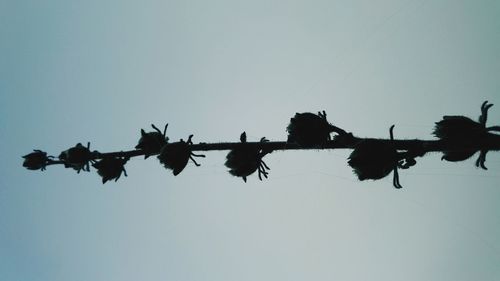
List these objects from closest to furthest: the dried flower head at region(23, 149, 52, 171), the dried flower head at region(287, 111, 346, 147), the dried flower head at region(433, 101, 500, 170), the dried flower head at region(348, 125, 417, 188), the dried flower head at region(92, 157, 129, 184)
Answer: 1. the dried flower head at region(433, 101, 500, 170)
2. the dried flower head at region(348, 125, 417, 188)
3. the dried flower head at region(287, 111, 346, 147)
4. the dried flower head at region(92, 157, 129, 184)
5. the dried flower head at region(23, 149, 52, 171)

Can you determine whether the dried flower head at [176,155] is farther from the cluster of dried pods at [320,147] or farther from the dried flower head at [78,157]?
the dried flower head at [78,157]

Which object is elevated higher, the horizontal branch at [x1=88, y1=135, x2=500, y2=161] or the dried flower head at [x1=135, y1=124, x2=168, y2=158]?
the dried flower head at [x1=135, y1=124, x2=168, y2=158]

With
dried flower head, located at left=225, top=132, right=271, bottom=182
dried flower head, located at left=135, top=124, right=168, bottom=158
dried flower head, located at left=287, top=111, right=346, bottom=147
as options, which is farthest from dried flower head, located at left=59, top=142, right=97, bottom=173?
dried flower head, located at left=287, top=111, right=346, bottom=147

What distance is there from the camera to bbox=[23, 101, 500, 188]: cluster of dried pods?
5066 mm

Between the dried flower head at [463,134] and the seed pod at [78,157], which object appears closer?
the dried flower head at [463,134]

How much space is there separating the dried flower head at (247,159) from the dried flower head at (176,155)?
0.60 metres

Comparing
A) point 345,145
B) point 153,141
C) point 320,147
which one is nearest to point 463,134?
point 345,145

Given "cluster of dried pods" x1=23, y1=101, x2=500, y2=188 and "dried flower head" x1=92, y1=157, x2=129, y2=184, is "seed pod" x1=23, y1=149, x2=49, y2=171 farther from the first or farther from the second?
"dried flower head" x1=92, y1=157, x2=129, y2=184

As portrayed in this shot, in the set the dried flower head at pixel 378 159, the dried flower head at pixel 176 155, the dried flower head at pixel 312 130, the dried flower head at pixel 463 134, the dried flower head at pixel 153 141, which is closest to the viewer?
the dried flower head at pixel 463 134

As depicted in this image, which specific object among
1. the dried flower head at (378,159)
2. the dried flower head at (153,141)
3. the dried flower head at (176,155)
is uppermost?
the dried flower head at (153,141)

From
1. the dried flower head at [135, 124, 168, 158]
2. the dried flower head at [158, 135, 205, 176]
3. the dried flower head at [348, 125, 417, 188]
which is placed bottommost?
the dried flower head at [348, 125, 417, 188]

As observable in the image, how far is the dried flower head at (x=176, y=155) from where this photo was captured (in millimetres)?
6027

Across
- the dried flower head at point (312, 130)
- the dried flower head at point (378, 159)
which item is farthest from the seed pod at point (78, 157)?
the dried flower head at point (378, 159)

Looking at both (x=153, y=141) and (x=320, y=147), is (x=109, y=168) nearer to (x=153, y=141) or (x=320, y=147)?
(x=153, y=141)
